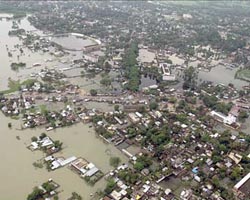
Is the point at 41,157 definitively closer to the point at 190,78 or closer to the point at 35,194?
the point at 35,194

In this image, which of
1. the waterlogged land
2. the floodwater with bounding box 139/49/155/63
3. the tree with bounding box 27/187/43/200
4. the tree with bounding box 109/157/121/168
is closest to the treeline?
the floodwater with bounding box 139/49/155/63

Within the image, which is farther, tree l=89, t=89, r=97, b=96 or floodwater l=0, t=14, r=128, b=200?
tree l=89, t=89, r=97, b=96

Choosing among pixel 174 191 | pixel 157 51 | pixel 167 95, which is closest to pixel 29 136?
pixel 174 191

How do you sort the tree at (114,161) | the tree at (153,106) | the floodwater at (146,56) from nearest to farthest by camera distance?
the tree at (114,161), the tree at (153,106), the floodwater at (146,56)

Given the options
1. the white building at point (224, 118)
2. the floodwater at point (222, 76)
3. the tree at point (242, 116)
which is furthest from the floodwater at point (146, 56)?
the tree at point (242, 116)

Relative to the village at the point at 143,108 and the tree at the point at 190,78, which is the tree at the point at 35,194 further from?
the tree at the point at 190,78

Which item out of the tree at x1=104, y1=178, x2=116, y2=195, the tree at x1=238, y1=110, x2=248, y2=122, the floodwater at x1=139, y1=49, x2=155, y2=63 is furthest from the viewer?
the floodwater at x1=139, y1=49, x2=155, y2=63

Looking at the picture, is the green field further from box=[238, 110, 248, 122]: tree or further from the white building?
the white building
